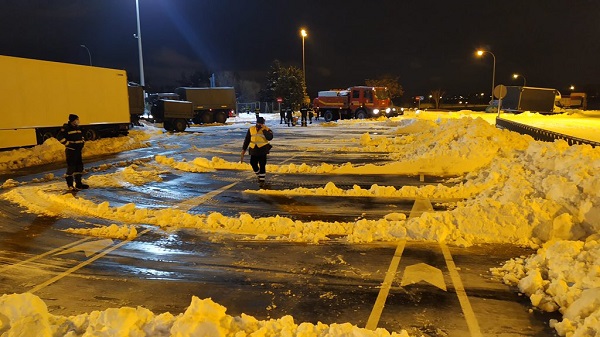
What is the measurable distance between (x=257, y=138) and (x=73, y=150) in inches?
171

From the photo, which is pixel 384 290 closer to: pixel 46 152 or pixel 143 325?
pixel 143 325

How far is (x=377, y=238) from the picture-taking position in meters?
6.64

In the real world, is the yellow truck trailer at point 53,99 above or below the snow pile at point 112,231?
above

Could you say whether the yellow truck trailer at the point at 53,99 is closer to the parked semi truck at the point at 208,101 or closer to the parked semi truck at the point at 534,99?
the parked semi truck at the point at 208,101

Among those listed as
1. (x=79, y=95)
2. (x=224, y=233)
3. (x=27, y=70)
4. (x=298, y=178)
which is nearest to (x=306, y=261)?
(x=224, y=233)

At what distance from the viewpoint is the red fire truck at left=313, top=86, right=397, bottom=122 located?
1532 inches

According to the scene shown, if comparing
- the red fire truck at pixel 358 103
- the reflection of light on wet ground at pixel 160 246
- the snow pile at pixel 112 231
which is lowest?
the reflection of light on wet ground at pixel 160 246

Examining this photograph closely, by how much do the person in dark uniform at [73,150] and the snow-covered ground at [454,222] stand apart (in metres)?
0.54

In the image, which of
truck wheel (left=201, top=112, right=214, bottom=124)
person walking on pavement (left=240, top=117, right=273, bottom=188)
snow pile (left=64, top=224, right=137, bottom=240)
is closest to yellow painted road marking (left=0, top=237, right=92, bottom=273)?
snow pile (left=64, top=224, right=137, bottom=240)

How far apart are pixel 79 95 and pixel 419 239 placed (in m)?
18.5

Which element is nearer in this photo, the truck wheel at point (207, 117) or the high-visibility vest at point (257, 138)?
the high-visibility vest at point (257, 138)

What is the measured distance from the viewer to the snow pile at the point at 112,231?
6957 mm

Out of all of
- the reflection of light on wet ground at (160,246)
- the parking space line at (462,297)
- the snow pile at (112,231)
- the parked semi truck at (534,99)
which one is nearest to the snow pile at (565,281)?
the parking space line at (462,297)

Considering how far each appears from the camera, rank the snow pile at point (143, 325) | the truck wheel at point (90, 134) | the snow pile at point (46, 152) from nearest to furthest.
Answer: the snow pile at point (143, 325)
the snow pile at point (46, 152)
the truck wheel at point (90, 134)
